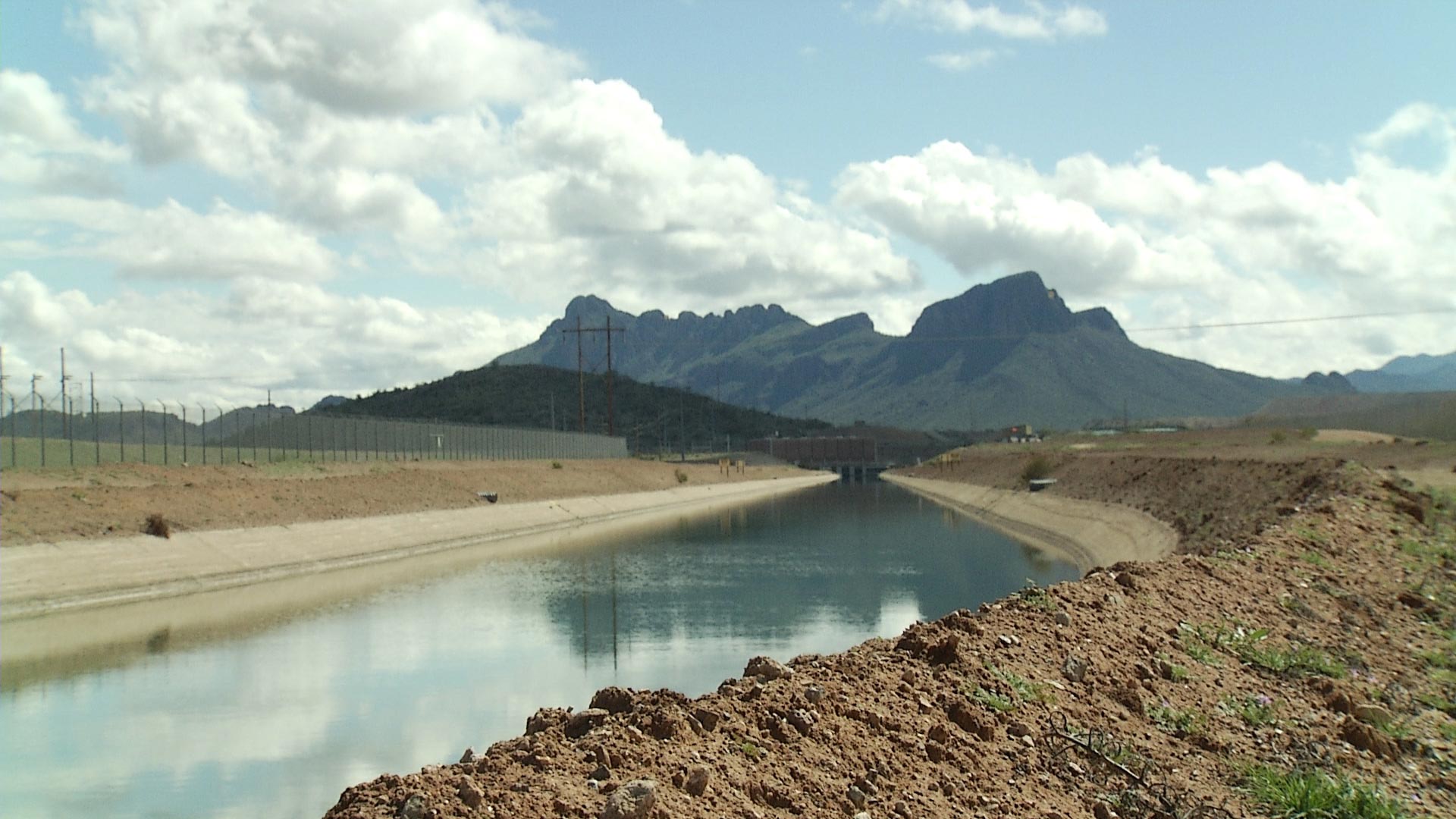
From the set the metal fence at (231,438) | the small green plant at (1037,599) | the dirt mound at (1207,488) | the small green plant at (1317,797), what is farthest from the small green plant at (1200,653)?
the metal fence at (231,438)

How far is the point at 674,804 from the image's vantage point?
21.8 ft

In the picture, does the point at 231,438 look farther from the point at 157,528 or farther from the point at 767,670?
the point at 767,670

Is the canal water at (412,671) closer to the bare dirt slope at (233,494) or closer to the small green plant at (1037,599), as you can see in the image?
the small green plant at (1037,599)

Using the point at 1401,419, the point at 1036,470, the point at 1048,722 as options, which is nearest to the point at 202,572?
the point at 1048,722

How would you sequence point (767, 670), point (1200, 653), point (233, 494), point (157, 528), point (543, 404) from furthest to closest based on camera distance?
point (543, 404), point (233, 494), point (157, 528), point (1200, 653), point (767, 670)

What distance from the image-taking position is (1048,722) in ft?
31.3

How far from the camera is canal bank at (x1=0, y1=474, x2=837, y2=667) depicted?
27.9m

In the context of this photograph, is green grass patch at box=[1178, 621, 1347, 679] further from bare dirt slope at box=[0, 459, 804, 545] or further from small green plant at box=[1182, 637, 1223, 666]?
bare dirt slope at box=[0, 459, 804, 545]

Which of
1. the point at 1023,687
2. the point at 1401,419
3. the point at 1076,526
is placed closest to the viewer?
the point at 1023,687

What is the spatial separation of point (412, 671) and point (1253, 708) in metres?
16.1

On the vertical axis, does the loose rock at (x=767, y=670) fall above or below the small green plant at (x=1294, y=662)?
above

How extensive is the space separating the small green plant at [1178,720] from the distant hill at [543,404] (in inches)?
5465

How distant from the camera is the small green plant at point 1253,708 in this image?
1088cm

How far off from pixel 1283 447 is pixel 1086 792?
5642 cm
